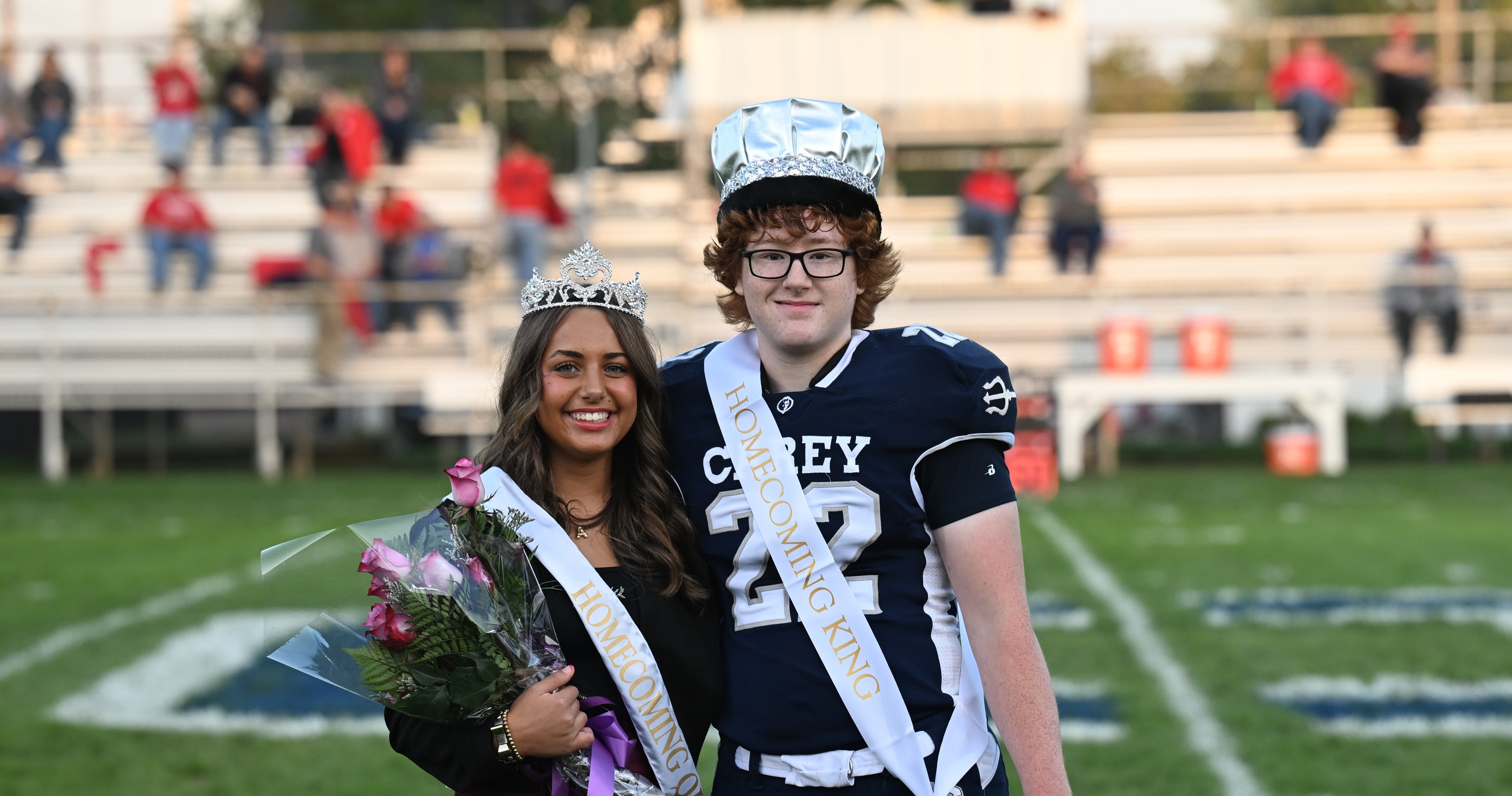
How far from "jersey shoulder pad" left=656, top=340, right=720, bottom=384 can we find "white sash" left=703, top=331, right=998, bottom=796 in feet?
0.69

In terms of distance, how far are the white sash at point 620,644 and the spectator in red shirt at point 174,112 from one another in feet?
55.9

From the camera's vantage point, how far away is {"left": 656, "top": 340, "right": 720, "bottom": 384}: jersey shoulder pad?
2.61 m

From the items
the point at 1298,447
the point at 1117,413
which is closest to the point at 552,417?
the point at 1298,447

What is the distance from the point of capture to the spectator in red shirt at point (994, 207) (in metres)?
16.8

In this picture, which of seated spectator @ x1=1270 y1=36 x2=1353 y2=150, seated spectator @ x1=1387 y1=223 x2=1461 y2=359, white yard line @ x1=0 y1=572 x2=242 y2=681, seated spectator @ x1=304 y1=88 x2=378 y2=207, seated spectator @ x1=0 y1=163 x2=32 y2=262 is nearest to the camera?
white yard line @ x1=0 y1=572 x2=242 y2=681

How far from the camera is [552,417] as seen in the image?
2.58 metres

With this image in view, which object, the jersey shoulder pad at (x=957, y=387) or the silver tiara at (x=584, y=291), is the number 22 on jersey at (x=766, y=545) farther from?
the silver tiara at (x=584, y=291)

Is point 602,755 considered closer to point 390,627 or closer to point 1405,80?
point 390,627

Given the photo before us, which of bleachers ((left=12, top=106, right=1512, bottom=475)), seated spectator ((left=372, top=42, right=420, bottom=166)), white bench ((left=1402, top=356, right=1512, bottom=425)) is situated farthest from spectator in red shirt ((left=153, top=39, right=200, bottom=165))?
white bench ((left=1402, top=356, right=1512, bottom=425))

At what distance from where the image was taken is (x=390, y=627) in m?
2.26

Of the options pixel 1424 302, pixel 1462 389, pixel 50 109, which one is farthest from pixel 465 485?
pixel 50 109

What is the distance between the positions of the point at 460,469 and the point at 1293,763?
142 inches

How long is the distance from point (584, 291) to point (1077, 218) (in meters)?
14.2

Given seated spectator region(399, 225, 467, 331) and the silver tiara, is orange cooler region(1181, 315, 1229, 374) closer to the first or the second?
seated spectator region(399, 225, 467, 331)
